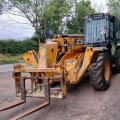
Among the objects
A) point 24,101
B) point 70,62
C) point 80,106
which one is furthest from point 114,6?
point 24,101

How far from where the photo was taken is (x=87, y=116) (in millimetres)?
8391

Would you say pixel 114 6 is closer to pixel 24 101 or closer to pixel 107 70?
pixel 107 70

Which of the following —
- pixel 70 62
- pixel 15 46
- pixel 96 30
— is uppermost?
pixel 96 30

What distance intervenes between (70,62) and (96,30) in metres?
2.07

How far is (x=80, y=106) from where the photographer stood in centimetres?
928

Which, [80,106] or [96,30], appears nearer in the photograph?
Answer: [80,106]

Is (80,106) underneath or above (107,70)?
underneath

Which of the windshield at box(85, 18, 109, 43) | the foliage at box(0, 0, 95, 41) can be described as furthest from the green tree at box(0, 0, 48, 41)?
the windshield at box(85, 18, 109, 43)

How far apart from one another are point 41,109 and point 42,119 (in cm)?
82

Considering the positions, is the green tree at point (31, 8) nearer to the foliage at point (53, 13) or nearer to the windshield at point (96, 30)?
the foliage at point (53, 13)

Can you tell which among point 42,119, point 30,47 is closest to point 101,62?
point 42,119

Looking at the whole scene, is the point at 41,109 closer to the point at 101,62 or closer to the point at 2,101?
the point at 2,101

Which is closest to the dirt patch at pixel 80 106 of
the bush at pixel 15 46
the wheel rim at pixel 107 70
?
the wheel rim at pixel 107 70

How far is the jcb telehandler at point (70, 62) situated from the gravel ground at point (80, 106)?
0.21m
